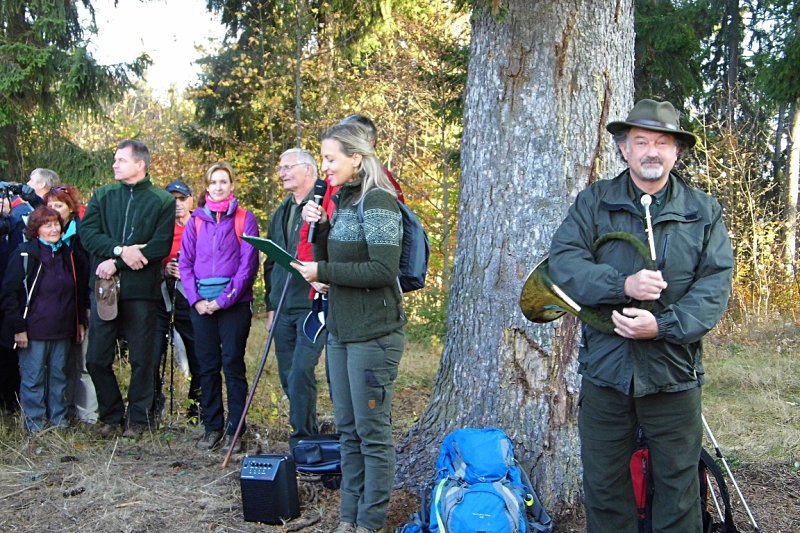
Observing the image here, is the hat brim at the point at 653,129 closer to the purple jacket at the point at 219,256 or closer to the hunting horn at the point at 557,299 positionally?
the hunting horn at the point at 557,299

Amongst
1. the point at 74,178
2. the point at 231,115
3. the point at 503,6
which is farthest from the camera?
the point at 231,115

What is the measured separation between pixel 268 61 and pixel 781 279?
10.6 metres

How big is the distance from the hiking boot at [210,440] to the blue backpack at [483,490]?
2.40 m

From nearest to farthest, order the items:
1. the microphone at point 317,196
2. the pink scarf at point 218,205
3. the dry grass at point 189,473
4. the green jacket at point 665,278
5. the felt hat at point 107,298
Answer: the green jacket at point 665,278
the microphone at point 317,196
the dry grass at point 189,473
the pink scarf at point 218,205
the felt hat at point 107,298

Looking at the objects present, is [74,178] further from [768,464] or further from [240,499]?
[768,464]

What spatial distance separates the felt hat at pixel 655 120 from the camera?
11.0 ft

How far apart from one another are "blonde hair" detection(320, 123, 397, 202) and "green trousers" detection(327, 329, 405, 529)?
30.0 inches

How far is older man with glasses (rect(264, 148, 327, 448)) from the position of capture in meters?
5.26

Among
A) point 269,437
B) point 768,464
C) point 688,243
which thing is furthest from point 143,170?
point 768,464

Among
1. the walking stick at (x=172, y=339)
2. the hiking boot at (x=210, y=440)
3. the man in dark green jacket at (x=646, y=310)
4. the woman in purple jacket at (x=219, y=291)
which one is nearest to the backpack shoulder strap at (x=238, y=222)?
the woman in purple jacket at (x=219, y=291)

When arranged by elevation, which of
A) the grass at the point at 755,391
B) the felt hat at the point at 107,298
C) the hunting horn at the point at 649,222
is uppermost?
the hunting horn at the point at 649,222

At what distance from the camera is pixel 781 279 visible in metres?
13.6

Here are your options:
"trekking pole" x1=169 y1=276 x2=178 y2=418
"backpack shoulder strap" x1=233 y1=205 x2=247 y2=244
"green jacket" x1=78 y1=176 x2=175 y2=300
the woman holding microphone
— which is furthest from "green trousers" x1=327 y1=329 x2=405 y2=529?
"trekking pole" x1=169 y1=276 x2=178 y2=418

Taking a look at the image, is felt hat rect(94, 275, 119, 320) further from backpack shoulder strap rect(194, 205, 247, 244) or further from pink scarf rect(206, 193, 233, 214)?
pink scarf rect(206, 193, 233, 214)
